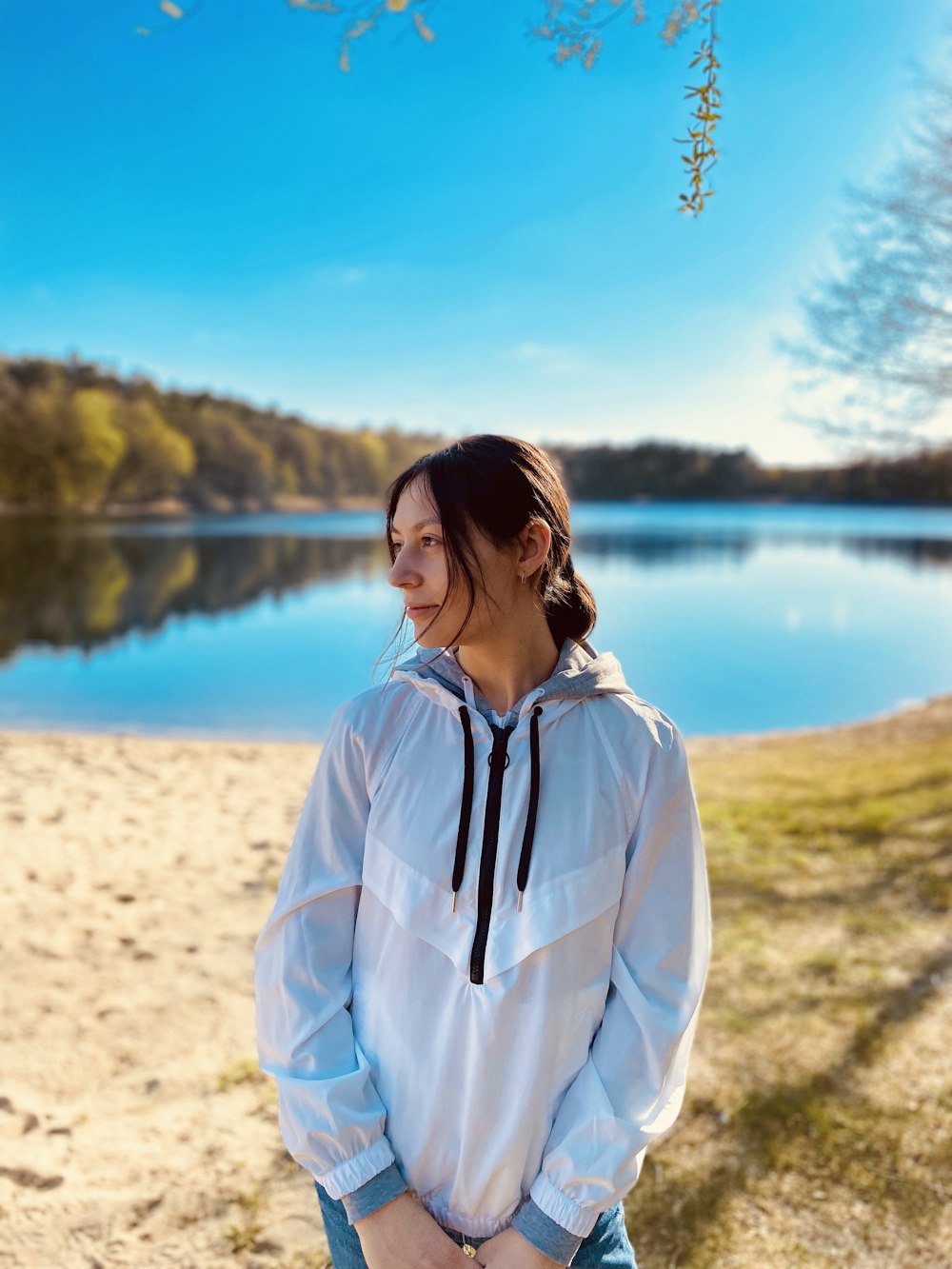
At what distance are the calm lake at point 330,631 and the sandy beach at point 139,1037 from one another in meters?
1.80

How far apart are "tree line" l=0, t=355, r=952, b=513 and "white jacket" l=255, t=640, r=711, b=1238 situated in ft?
112

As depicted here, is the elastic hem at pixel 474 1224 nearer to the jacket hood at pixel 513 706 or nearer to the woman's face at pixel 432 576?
the jacket hood at pixel 513 706

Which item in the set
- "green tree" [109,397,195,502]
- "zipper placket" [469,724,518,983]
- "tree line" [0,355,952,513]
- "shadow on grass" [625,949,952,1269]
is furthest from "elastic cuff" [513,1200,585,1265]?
"green tree" [109,397,195,502]

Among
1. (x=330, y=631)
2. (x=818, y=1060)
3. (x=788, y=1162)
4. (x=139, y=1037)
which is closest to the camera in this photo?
(x=788, y=1162)

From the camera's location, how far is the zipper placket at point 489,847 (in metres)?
1.20

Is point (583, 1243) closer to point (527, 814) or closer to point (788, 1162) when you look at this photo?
point (527, 814)

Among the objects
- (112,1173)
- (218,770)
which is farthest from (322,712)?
(112,1173)

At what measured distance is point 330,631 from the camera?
73.3ft

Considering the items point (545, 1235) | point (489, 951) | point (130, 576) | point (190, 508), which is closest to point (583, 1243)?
point (545, 1235)

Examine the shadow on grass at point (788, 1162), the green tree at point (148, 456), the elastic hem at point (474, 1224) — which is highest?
the green tree at point (148, 456)

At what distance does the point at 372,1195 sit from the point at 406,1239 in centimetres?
7

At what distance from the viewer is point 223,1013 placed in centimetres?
360

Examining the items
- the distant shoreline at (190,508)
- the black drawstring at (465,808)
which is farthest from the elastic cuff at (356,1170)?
the distant shoreline at (190,508)

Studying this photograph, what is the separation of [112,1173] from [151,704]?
39.2 ft
